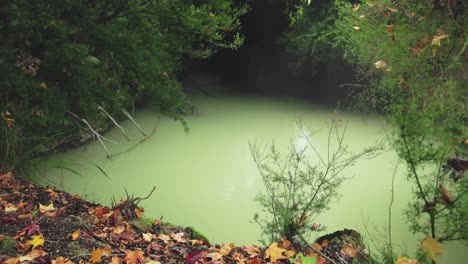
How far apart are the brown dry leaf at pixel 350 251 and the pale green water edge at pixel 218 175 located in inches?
7.5

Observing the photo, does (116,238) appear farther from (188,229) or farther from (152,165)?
(152,165)

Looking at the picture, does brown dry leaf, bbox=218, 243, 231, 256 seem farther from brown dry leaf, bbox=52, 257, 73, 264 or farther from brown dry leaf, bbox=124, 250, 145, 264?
brown dry leaf, bbox=52, 257, 73, 264

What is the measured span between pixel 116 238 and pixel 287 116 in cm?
479

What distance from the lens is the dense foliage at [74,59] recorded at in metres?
3.10

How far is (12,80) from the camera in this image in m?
3.12

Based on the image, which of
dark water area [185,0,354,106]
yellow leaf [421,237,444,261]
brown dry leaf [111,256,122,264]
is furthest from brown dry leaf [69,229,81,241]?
dark water area [185,0,354,106]

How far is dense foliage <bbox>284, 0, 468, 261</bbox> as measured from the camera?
5.41ft

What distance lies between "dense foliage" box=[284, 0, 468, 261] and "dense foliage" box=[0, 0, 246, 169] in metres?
2.04

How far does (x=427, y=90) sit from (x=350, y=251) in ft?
3.74

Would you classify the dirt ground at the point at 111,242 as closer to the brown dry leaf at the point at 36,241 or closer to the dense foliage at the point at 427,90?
the brown dry leaf at the point at 36,241

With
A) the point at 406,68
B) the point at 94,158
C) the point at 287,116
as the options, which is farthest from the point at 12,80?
the point at 287,116

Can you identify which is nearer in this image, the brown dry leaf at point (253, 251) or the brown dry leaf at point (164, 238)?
the brown dry leaf at point (253, 251)

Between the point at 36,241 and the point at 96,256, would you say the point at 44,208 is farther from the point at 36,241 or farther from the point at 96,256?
the point at 96,256

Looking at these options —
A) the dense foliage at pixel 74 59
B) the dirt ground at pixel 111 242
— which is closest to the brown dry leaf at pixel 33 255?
the dirt ground at pixel 111 242
